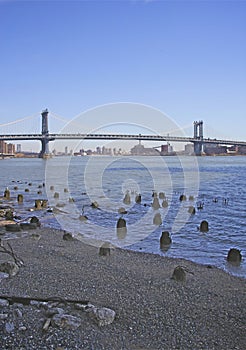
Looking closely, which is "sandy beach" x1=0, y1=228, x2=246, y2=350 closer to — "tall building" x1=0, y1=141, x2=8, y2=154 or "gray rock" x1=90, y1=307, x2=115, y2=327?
"gray rock" x1=90, y1=307, x2=115, y2=327

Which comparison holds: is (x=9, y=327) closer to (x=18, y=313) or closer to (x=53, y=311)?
(x=18, y=313)

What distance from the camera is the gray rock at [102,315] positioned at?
408 cm

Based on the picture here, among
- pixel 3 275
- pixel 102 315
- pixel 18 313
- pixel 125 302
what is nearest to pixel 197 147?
pixel 3 275

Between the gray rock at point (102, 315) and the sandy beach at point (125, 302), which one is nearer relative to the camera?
the sandy beach at point (125, 302)

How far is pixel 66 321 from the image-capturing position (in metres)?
3.93

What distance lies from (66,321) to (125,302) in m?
1.05

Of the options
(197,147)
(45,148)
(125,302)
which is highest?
(197,147)

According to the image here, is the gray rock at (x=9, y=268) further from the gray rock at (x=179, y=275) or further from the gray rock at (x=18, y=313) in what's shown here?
the gray rock at (x=179, y=275)

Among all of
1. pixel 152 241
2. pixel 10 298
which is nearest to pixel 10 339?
pixel 10 298

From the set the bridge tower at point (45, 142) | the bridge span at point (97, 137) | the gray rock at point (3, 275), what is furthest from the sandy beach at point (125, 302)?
the bridge tower at point (45, 142)

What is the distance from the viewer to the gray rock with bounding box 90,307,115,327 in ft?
13.4

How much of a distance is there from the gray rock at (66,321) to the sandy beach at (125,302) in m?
0.04

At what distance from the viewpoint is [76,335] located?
3.74 meters

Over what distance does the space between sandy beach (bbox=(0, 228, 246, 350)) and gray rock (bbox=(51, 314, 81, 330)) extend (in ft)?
0.14
